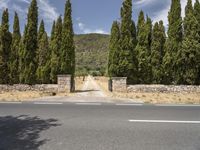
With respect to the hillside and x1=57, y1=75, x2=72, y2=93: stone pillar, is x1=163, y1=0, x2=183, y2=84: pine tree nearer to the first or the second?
x1=57, y1=75, x2=72, y2=93: stone pillar

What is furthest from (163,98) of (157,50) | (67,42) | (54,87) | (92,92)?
(67,42)

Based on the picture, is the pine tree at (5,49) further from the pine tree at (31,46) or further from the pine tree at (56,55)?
the pine tree at (56,55)

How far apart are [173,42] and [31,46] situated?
38.4ft

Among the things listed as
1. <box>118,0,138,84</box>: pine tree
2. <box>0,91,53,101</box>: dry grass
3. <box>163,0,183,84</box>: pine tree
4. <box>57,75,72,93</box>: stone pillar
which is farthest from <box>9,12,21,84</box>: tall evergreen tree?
<box>163,0,183,84</box>: pine tree

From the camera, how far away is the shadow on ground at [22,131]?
5.84 m

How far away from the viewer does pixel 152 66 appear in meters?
23.2

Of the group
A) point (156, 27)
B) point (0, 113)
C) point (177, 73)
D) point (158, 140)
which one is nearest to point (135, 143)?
point (158, 140)

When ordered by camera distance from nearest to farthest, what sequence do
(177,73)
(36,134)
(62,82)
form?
(36,134), (62,82), (177,73)

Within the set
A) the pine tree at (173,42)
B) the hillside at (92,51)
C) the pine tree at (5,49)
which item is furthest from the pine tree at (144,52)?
the hillside at (92,51)

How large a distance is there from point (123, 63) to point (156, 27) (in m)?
5.17

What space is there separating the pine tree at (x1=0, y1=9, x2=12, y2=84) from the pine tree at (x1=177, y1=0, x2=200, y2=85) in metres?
14.6

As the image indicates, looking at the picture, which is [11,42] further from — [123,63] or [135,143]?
[135,143]

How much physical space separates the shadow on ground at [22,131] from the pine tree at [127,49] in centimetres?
1312

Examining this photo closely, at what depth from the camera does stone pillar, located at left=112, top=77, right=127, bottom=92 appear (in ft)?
66.0
